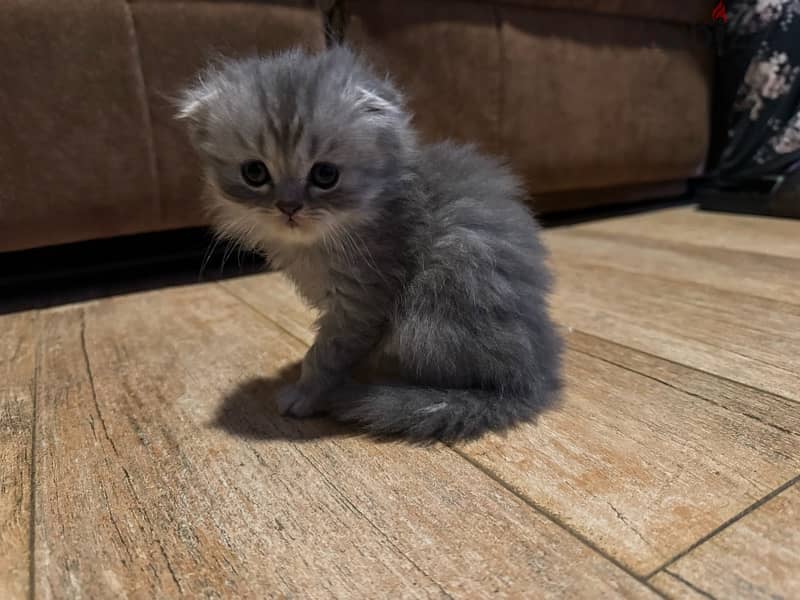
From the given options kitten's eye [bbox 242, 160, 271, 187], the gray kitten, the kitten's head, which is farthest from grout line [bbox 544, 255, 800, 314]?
kitten's eye [bbox 242, 160, 271, 187]

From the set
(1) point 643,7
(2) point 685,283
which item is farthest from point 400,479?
(1) point 643,7

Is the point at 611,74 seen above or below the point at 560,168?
above

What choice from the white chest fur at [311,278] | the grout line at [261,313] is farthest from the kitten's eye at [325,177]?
the grout line at [261,313]

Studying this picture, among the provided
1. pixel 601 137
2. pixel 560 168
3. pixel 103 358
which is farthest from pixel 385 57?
Answer: pixel 103 358

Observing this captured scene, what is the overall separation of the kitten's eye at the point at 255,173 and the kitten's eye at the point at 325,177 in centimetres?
6

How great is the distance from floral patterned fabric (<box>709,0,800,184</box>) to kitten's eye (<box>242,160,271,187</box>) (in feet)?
6.71

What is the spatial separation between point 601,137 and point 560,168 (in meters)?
0.20

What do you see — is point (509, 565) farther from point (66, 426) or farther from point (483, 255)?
point (66, 426)

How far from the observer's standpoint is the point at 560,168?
2.06m

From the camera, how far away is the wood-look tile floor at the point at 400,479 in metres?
0.56

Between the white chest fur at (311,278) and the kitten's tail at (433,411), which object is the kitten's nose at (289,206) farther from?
the kitten's tail at (433,411)

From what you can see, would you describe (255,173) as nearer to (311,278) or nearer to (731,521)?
(311,278)

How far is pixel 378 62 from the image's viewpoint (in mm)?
1609

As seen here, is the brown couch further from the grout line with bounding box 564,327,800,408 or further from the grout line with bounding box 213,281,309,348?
the grout line with bounding box 564,327,800,408
